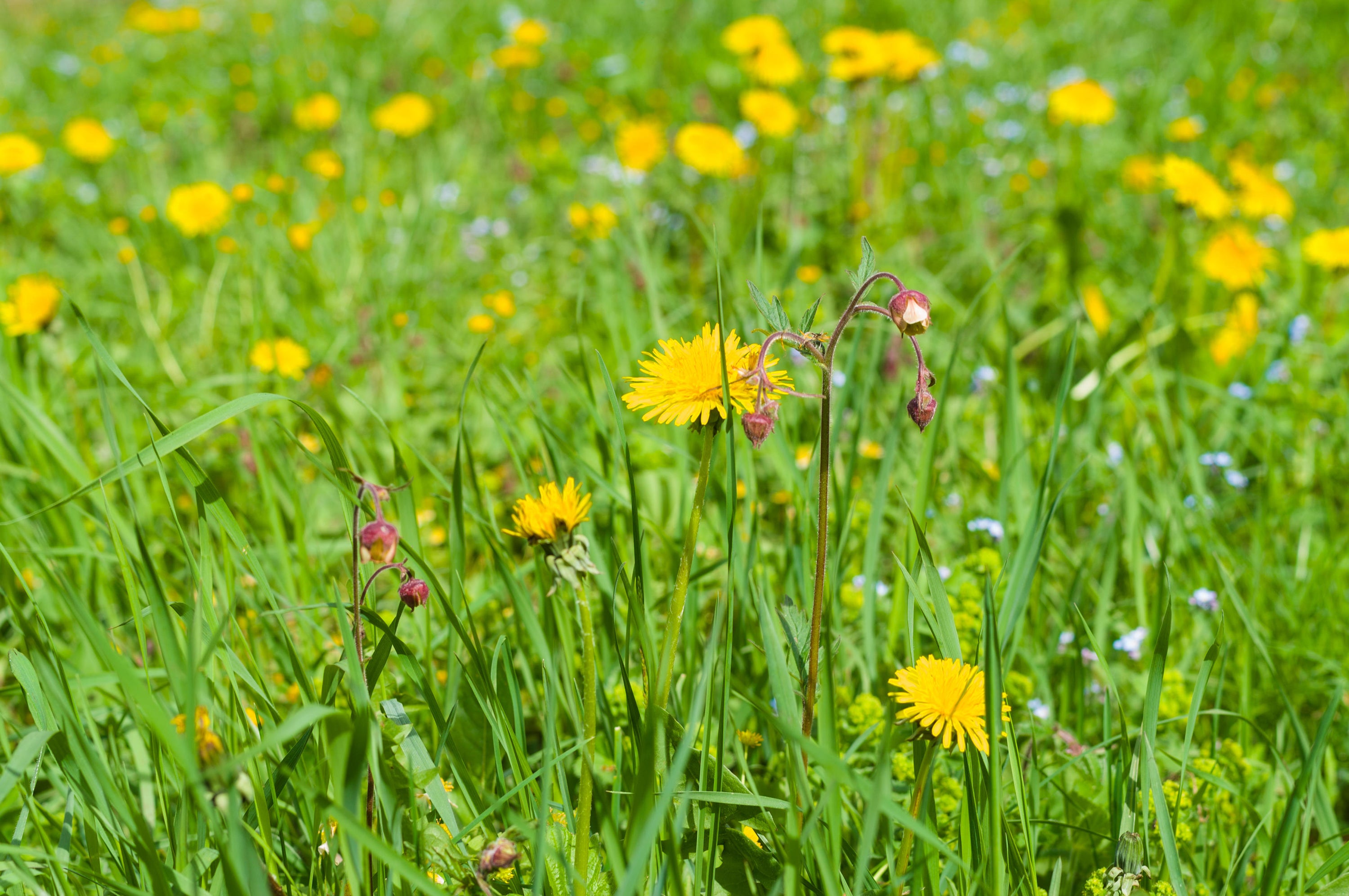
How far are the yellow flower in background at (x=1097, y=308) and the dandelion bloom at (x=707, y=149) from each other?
1099 millimetres

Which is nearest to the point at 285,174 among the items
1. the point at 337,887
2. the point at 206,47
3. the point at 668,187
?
the point at 668,187

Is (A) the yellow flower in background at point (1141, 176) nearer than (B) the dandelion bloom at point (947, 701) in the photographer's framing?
No

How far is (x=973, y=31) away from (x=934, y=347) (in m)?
2.98

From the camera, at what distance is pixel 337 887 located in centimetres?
110

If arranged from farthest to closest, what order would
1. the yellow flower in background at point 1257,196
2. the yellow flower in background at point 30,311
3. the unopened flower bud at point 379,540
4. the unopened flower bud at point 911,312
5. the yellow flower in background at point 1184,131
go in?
the yellow flower in background at point 1184,131, the yellow flower in background at point 1257,196, the yellow flower in background at point 30,311, the unopened flower bud at point 379,540, the unopened flower bud at point 911,312

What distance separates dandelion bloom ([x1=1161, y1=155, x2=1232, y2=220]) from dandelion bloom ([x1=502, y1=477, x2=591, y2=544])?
2.15 m

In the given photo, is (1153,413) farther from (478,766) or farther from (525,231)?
(525,231)

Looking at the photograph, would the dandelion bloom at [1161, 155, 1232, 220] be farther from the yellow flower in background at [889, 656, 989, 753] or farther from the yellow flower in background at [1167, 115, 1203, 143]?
the yellow flower in background at [889, 656, 989, 753]

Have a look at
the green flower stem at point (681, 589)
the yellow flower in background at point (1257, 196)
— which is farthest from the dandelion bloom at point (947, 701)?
the yellow flower in background at point (1257, 196)

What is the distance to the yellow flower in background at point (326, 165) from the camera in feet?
10.9

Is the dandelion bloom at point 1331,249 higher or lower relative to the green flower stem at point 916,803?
higher

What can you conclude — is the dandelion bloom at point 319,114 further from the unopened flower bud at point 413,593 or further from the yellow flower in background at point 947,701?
the yellow flower in background at point 947,701

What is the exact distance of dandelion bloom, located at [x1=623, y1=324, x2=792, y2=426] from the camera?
1000 mm

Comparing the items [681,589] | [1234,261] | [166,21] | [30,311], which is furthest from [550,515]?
[166,21]
